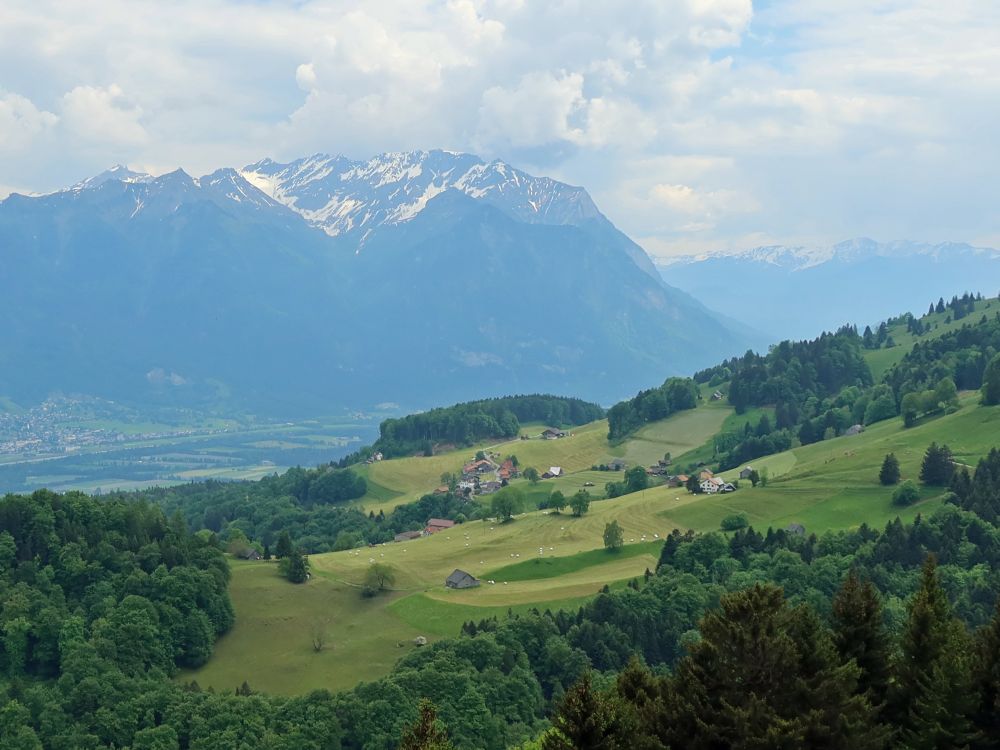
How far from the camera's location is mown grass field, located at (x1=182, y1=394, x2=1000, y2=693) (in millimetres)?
99688

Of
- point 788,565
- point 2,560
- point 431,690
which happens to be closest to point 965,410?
point 788,565

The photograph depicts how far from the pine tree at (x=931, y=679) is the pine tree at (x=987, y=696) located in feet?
1.97

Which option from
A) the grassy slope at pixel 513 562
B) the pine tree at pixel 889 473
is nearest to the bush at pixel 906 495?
the grassy slope at pixel 513 562

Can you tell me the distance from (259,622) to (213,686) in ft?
44.4

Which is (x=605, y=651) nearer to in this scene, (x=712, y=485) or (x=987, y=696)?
(x=987, y=696)

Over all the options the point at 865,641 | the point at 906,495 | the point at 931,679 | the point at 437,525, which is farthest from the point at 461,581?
the point at 931,679

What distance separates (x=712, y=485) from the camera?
155625 millimetres

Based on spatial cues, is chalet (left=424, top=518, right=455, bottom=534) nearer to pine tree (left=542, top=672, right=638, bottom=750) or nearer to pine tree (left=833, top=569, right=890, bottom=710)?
pine tree (left=833, top=569, right=890, bottom=710)

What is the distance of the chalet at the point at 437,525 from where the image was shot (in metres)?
166

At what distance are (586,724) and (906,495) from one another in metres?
104

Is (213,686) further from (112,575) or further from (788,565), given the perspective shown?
(788,565)

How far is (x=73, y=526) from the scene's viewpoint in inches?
4178

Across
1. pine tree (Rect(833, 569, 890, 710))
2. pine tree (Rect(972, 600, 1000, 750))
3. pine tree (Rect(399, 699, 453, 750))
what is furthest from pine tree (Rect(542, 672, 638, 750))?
pine tree (Rect(972, 600, 1000, 750))

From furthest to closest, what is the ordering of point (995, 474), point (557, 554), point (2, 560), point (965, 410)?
point (965, 410) < point (557, 554) < point (995, 474) < point (2, 560)
